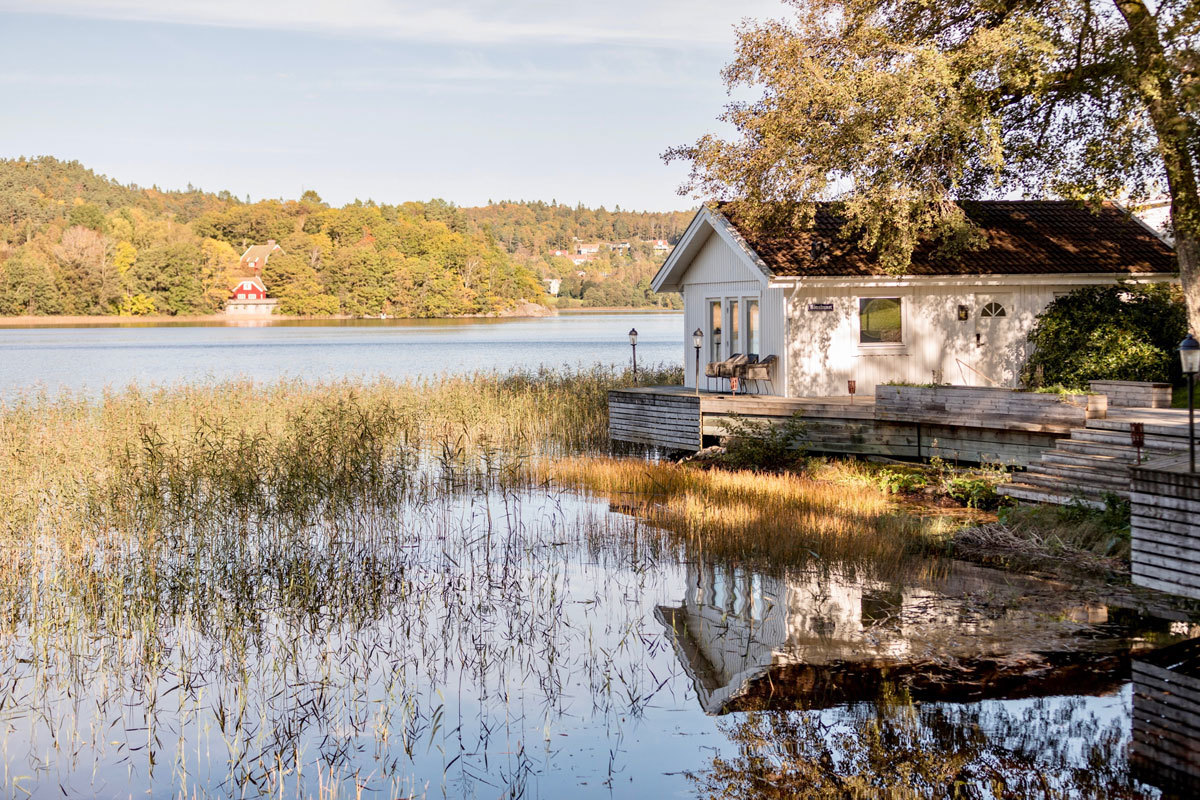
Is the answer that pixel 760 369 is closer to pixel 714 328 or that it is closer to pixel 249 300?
pixel 714 328

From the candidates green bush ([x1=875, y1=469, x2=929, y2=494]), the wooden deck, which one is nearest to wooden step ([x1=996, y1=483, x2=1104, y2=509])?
the wooden deck

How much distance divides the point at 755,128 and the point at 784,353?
3854 millimetres

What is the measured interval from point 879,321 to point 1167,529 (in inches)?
449

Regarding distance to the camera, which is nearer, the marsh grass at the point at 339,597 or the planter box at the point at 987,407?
the marsh grass at the point at 339,597

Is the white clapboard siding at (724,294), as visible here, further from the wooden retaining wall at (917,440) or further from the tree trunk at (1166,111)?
the tree trunk at (1166,111)

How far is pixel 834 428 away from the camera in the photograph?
16266 millimetres

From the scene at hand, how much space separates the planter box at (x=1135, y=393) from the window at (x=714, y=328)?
798 cm

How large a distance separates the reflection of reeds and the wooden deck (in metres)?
1.25

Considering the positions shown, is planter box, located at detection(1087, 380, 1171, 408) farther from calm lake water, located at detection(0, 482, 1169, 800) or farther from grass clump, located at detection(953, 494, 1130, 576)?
calm lake water, located at detection(0, 482, 1169, 800)

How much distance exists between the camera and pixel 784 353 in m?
18.2

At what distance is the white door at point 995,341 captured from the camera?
62.5ft

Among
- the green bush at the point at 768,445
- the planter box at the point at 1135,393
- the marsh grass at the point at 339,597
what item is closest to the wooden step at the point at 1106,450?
the planter box at the point at 1135,393

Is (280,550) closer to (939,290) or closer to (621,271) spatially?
(939,290)

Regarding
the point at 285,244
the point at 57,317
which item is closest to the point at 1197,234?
the point at 57,317
